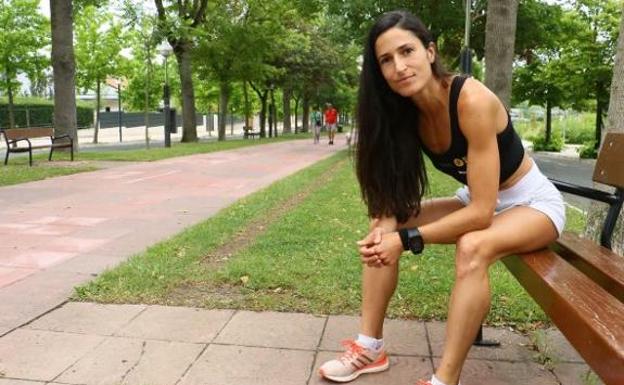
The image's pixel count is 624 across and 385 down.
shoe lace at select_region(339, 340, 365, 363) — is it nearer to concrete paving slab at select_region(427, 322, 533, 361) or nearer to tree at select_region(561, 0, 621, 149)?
concrete paving slab at select_region(427, 322, 533, 361)

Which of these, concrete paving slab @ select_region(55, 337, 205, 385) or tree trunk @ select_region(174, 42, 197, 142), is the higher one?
tree trunk @ select_region(174, 42, 197, 142)

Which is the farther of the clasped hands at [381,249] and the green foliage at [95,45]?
the green foliage at [95,45]

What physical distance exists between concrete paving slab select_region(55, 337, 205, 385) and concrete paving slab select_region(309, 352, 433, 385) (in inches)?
24.0

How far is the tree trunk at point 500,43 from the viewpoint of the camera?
9.55m

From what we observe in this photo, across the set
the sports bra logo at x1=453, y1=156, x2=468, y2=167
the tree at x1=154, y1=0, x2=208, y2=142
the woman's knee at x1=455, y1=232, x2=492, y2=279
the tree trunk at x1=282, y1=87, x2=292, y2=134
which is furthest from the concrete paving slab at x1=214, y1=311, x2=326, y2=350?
the tree trunk at x1=282, y1=87, x2=292, y2=134

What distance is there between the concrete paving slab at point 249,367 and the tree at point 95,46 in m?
29.6

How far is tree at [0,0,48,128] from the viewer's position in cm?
2660

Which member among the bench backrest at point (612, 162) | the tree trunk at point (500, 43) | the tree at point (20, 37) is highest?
the tree at point (20, 37)

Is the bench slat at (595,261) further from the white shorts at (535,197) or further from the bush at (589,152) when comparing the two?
the bush at (589,152)

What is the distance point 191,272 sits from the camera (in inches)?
175

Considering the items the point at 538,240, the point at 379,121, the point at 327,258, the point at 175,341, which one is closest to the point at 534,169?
the point at 538,240

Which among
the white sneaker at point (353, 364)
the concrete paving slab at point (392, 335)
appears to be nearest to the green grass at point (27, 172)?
the concrete paving slab at point (392, 335)

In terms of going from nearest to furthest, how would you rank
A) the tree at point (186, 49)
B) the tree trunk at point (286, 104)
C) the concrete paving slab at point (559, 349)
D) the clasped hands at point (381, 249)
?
the clasped hands at point (381, 249) → the concrete paving slab at point (559, 349) → the tree at point (186, 49) → the tree trunk at point (286, 104)

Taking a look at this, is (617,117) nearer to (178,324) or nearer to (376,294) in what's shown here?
(376,294)
